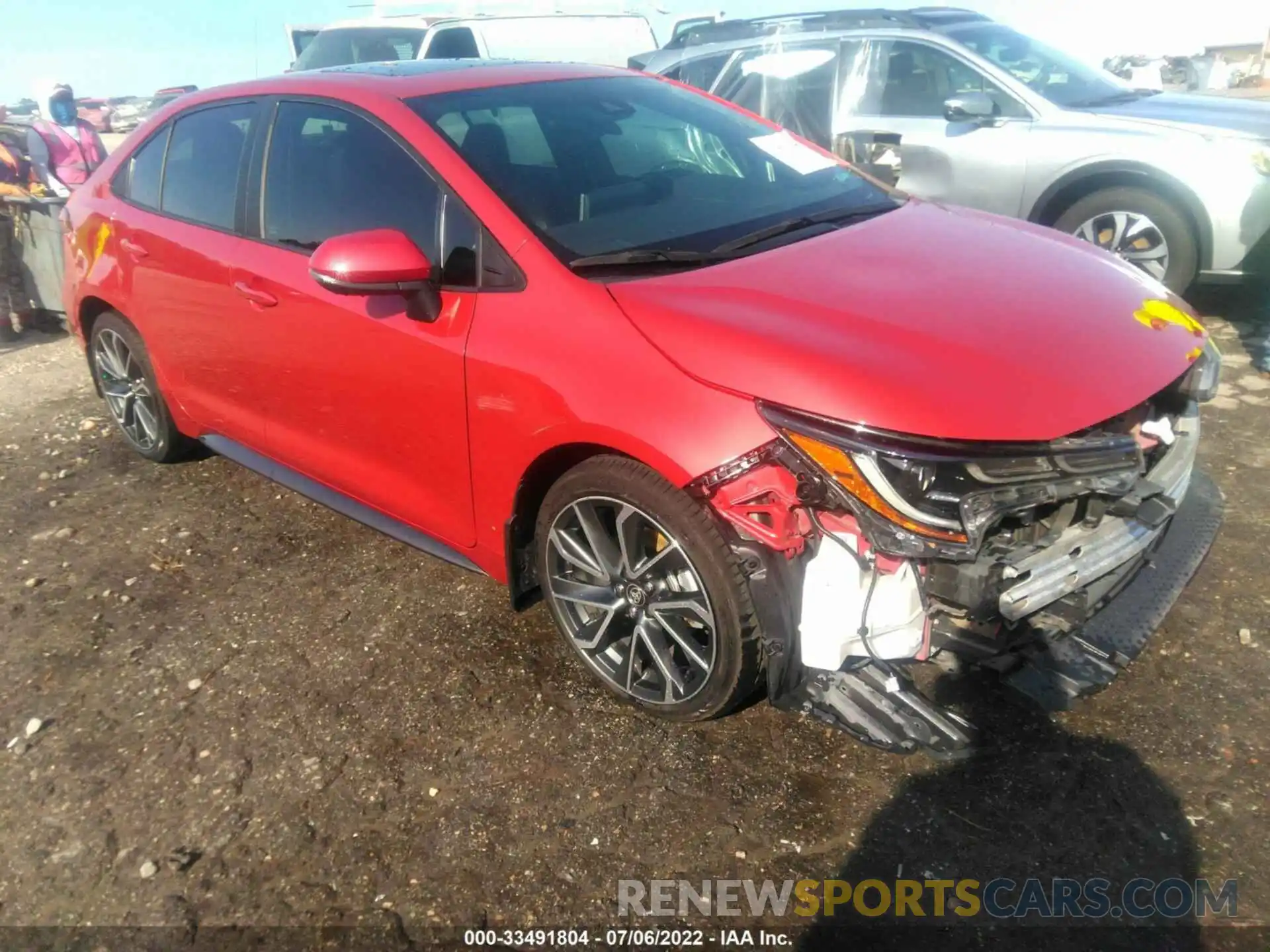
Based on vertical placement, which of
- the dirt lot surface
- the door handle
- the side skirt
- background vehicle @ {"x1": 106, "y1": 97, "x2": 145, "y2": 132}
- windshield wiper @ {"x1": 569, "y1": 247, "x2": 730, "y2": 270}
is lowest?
background vehicle @ {"x1": 106, "y1": 97, "x2": 145, "y2": 132}

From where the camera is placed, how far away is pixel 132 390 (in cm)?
452

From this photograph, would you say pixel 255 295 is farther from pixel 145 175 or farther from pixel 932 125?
pixel 932 125

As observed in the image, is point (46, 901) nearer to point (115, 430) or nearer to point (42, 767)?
point (42, 767)

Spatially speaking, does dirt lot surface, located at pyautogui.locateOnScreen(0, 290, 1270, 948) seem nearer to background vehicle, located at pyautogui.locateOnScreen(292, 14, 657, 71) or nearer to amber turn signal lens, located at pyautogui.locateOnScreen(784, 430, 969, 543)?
amber turn signal lens, located at pyautogui.locateOnScreen(784, 430, 969, 543)

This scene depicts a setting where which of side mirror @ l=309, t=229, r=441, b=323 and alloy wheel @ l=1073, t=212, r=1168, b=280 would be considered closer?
side mirror @ l=309, t=229, r=441, b=323

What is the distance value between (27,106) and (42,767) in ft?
137

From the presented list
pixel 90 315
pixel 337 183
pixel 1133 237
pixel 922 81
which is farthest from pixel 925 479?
pixel 922 81

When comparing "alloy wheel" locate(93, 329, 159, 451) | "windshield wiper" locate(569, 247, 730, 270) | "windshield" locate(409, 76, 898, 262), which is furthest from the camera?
"alloy wheel" locate(93, 329, 159, 451)

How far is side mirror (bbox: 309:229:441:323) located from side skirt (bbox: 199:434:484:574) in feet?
2.85

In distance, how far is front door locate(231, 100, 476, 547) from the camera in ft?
9.36

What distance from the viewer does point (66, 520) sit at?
4.29 metres

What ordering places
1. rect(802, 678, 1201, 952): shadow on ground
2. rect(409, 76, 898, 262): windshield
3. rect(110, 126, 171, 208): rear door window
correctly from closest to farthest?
rect(802, 678, 1201, 952): shadow on ground < rect(409, 76, 898, 262): windshield < rect(110, 126, 171, 208): rear door window

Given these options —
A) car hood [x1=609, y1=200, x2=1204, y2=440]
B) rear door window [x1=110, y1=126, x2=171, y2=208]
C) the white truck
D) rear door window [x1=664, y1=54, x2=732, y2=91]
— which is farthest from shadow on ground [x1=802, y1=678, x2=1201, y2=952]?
the white truck

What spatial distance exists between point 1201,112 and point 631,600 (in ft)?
16.9
